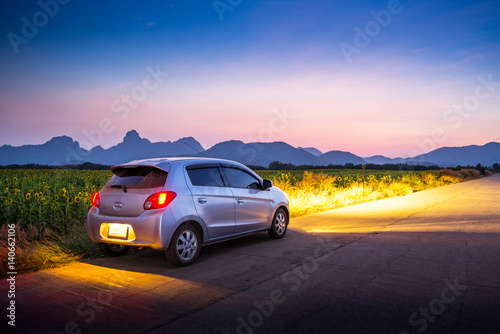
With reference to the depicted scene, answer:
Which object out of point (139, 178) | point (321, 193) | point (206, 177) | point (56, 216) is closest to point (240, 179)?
→ point (206, 177)

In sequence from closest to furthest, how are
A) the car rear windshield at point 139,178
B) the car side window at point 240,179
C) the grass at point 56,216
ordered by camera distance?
the car rear windshield at point 139,178, the grass at point 56,216, the car side window at point 240,179

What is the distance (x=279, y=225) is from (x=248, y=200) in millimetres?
1357

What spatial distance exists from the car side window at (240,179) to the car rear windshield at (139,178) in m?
1.63

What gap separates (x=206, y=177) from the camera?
669 cm

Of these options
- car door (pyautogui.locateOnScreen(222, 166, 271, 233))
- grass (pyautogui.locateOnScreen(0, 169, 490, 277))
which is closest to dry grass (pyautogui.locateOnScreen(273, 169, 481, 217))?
grass (pyautogui.locateOnScreen(0, 169, 490, 277))

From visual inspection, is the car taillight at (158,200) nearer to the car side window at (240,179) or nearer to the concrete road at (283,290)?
the concrete road at (283,290)

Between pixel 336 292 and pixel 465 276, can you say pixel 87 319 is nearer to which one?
pixel 336 292

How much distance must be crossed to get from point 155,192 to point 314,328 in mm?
3233

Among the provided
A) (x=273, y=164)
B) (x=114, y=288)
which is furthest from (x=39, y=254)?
(x=273, y=164)

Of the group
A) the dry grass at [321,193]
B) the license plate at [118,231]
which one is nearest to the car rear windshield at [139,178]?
the license plate at [118,231]

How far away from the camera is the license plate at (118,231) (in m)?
5.80

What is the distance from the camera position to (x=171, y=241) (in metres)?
5.75

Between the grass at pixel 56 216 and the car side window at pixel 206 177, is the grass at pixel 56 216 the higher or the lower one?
the lower one

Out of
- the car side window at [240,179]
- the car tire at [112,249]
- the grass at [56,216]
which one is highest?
the car side window at [240,179]
